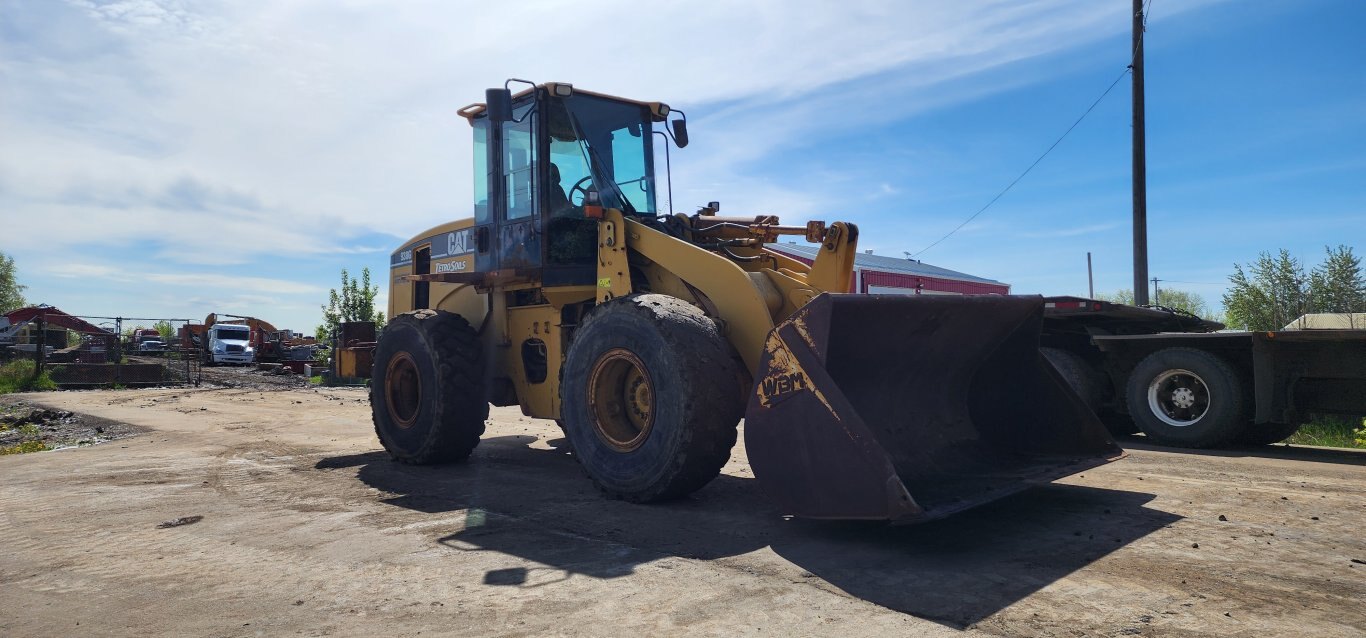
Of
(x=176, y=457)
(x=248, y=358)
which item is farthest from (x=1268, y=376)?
(x=248, y=358)

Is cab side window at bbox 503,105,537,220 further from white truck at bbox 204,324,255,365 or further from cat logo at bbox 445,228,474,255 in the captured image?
white truck at bbox 204,324,255,365

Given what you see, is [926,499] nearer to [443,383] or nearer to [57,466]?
[443,383]

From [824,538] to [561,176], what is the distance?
407 cm

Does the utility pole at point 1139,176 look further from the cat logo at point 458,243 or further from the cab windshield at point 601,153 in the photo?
the cat logo at point 458,243

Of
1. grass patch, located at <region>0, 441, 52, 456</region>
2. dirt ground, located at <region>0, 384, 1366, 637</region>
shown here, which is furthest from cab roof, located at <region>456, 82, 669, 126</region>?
grass patch, located at <region>0, 441, 52, 456</region>

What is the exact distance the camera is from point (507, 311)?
8.32 m

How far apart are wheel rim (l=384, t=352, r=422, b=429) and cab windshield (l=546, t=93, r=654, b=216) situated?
252cm

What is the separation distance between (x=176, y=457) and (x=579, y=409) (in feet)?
17.2

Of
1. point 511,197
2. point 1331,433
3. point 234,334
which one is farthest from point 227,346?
point 1331,433

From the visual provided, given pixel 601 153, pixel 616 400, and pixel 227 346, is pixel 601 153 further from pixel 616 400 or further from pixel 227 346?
pixel 227 346

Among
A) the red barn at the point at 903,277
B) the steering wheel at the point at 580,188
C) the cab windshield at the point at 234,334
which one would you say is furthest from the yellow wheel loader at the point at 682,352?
the cab windshield at the point at 234,334

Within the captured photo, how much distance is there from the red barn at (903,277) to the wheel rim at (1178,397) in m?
16.7

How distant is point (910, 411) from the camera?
6039mm

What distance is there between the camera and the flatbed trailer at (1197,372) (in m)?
8.41
